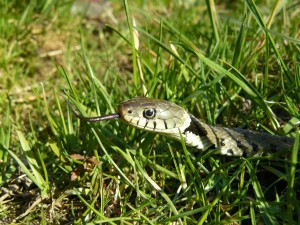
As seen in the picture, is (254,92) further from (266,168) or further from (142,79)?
(142,79)

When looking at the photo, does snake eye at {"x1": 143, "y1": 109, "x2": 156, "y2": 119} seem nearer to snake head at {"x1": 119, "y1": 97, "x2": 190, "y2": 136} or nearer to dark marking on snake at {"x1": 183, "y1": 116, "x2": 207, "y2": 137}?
snake head at {"x1": 119, "y1": 97, "x2": 190, "y2": 136}

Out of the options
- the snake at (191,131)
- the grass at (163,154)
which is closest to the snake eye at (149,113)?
the snake at (191,131)

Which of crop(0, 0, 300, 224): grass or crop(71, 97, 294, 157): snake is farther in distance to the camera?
crop(71, 97, 294, 157): snake

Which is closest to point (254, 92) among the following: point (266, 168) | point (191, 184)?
point (266, 168)

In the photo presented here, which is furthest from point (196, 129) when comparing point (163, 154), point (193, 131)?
point (163, 154)

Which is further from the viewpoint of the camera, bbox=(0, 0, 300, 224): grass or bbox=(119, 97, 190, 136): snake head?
bbox=(119, 97, 190, 136): snake head

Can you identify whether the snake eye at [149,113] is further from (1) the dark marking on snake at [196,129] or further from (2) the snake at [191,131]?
(1) the dark marking on snake at [196,129]

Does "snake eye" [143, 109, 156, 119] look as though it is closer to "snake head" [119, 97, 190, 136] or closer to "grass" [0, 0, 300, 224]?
"snake head" [119, 97, 190, 136]

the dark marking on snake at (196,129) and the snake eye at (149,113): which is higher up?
the snake eye at (149,113)

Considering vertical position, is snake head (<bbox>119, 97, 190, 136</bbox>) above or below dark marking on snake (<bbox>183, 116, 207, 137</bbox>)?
above

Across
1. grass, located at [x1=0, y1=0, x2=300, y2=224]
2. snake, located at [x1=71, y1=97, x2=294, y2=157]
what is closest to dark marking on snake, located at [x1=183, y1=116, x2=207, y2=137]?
snake, located at [x1=71, y1=97, x2=294, y2=157]
